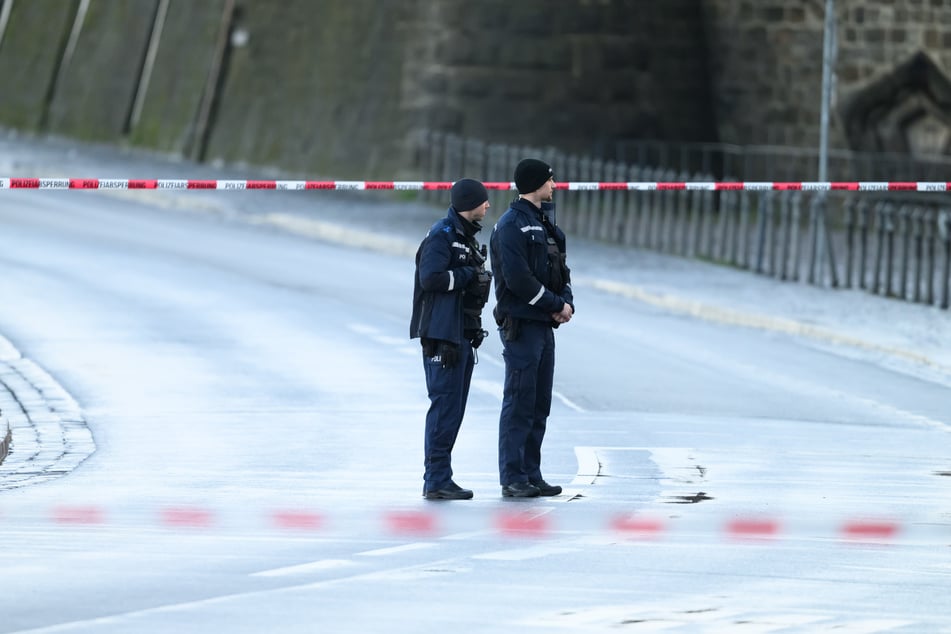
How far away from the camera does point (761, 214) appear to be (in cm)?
2522

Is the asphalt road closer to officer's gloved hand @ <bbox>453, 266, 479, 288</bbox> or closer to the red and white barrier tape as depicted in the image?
the red and white barrier tape

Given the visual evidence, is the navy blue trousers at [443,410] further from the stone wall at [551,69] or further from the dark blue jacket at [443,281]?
the stone wall at [551,69]

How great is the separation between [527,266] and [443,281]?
450mm

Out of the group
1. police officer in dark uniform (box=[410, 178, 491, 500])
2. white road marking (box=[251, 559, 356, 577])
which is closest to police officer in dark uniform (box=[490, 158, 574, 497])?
police officer in dark uniform (box=[410, 178, 491, 500])

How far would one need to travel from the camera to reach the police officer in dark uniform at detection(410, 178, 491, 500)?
11297 mm

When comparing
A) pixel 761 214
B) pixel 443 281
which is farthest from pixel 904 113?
pixel 443 281

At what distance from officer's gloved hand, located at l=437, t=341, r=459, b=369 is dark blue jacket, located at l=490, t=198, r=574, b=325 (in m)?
0.33

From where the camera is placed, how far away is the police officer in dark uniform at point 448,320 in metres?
11.3

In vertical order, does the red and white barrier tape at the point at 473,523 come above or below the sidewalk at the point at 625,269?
below

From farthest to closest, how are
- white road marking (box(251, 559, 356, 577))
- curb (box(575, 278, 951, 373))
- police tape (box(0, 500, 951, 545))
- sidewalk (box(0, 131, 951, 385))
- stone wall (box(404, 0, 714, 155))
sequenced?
stone wall (box(404, 0, 714, 155)) < sidewalk (box(0, 131, 951, 385)) < curb (box(575, 278, 951, 373)) < police tape (box(0, 500, 951, 545)) < white road marking (box(251, 559, 356, 577))

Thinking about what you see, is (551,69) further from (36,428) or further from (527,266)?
(527,266)

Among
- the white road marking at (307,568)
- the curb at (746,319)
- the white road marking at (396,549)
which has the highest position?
the curb at (746,319)

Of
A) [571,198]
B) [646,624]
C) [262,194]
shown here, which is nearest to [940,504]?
[646,624]

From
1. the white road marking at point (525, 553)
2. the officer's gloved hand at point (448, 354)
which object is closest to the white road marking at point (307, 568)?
the white road marking at point (525, 553)
